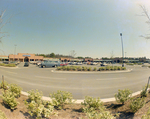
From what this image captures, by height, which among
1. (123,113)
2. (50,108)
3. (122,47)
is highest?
(122,47)

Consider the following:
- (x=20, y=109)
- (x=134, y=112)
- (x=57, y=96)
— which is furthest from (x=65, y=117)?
(x=134, y=112)

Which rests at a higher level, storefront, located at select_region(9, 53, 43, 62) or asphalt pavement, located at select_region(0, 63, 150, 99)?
storefront, located at select_region(9, 53, 43, 62)

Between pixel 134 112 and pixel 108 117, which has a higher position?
pixel 108 117

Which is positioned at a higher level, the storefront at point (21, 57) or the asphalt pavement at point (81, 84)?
the storefront at point (21, 57)

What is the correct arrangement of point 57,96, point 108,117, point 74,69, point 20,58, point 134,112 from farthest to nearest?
point 20,58 < point 74,69 < point 57,96 < point 134,112 < point 108,117

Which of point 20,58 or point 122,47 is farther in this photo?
point 20,58

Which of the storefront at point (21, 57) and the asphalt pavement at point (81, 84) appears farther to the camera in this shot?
the storefront at point (21, 57)

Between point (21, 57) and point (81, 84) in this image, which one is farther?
point (21, 57)

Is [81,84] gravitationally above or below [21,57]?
below

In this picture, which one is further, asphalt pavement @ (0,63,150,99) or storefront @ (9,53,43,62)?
storefront @ (9,53,43,62)

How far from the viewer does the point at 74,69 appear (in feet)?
59.6

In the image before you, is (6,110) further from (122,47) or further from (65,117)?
(122,47)

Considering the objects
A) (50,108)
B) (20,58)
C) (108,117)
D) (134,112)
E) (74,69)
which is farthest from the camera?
(20,58)

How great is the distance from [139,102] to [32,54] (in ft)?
238
